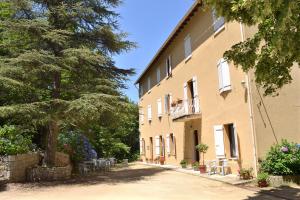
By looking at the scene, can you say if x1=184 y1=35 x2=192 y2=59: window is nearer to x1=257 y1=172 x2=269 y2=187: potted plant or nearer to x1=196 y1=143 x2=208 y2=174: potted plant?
x1=196 y1=143 x2=208 y2=174: potted plant

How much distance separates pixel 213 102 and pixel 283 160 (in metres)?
5.61

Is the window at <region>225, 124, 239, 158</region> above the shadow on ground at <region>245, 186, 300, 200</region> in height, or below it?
above

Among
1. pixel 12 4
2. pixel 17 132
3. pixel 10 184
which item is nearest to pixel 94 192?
pixel 10 184

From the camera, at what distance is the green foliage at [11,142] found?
15188 mm

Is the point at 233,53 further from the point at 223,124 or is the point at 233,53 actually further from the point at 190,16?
the point at 190,16

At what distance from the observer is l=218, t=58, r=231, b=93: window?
53.0 feet

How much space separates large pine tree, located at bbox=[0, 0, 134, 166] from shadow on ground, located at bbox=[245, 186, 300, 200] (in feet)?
24.1

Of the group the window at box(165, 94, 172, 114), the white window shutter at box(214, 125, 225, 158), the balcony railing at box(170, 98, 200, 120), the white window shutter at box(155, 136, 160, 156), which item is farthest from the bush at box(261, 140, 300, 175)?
the white window shutter at box(155, 136, 160, 156)

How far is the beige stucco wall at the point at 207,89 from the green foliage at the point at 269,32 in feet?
19.4

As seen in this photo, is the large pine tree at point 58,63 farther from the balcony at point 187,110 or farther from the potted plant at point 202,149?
the potted plant at point 202,149

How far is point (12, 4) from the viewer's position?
56.1 feet

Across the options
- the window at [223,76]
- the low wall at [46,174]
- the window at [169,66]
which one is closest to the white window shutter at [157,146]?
the window at [169,66]

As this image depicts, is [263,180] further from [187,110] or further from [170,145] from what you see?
[170,145]

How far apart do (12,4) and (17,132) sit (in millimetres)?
5915
